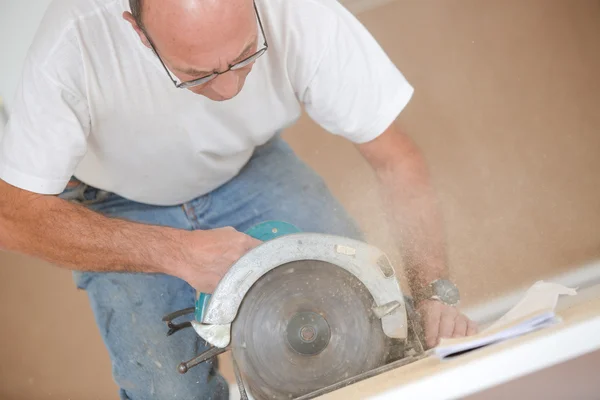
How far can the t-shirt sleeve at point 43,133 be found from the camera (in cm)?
109

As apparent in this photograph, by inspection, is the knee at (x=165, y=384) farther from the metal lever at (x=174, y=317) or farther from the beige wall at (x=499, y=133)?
the beige wall at (x=499, y=133)

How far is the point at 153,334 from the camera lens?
130 cm

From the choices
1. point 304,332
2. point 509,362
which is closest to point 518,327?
point 509,362

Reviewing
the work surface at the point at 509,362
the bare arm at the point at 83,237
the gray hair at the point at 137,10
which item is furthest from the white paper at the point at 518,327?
the gray hair at the point at 137,10

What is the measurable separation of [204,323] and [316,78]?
0.48 meters

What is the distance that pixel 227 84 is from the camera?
3.38ft

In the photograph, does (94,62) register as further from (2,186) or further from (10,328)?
(10,328)

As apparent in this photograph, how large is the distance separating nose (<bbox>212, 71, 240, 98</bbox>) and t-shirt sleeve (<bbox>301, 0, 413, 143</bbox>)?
203 millimetres

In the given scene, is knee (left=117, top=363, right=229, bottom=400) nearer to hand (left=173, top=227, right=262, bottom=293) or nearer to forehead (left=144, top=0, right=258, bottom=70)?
hand (left=173, top=227, right=262, bottom=293)

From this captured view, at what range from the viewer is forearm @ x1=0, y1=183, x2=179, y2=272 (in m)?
1.17

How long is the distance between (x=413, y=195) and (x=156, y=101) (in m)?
0.49

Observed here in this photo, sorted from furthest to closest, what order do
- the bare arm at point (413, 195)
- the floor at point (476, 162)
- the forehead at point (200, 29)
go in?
the floor at point (476, 162) → the bare arm at point (413, 195) → the forehead at point (200, 29)

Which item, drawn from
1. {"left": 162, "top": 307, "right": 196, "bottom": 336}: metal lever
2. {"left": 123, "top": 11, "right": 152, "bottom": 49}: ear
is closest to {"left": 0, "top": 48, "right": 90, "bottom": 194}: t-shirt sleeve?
{"left": 123, "top": 11, "right": 152, "bottom": 49}: ear

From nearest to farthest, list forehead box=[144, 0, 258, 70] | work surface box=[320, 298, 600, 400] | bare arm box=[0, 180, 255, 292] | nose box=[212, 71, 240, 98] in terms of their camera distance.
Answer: work surface box=[320, 298, 600, 400], forehead box=[144, 0, 258, 70], nose box=[212, 71, 240, 98], bare arm box=[0, 180, 255, 292]
